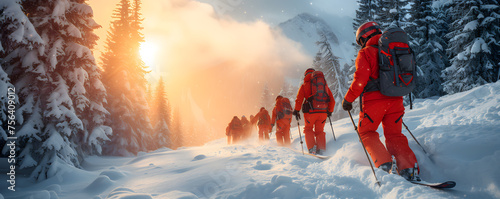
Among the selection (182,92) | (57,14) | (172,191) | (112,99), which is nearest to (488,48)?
(172,191)

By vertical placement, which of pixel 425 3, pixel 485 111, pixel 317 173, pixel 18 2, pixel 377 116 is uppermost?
pixel 425 3

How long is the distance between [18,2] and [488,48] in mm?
29600

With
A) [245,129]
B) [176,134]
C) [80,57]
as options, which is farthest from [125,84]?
[176,134]

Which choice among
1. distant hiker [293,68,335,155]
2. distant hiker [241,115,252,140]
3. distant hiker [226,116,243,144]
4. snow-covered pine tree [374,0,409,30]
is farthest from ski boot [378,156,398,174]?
snow-covered pine tree [374,0,409,30]

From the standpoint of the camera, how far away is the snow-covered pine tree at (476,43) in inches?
685

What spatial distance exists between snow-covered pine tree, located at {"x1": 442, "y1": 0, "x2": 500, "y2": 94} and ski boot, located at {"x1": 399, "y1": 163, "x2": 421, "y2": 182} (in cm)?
2221

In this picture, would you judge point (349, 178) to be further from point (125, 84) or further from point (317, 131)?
point (125, 84)

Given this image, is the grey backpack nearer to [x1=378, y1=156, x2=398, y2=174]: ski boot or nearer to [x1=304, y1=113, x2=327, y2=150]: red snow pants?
[x1=378, y1=156, x2=398, y2=174]: ski boot

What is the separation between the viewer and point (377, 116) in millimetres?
3164

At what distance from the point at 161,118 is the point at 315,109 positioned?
89.0ft

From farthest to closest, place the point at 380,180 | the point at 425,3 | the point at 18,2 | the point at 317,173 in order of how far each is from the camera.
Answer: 1. the point at 425,3
2. the point at 18,2
3. the point at 317,173
4. the point at 380,180

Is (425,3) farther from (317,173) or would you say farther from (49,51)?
(49,51)

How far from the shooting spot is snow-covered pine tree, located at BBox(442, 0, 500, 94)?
17406 mm

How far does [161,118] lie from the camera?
2877 centimetres
